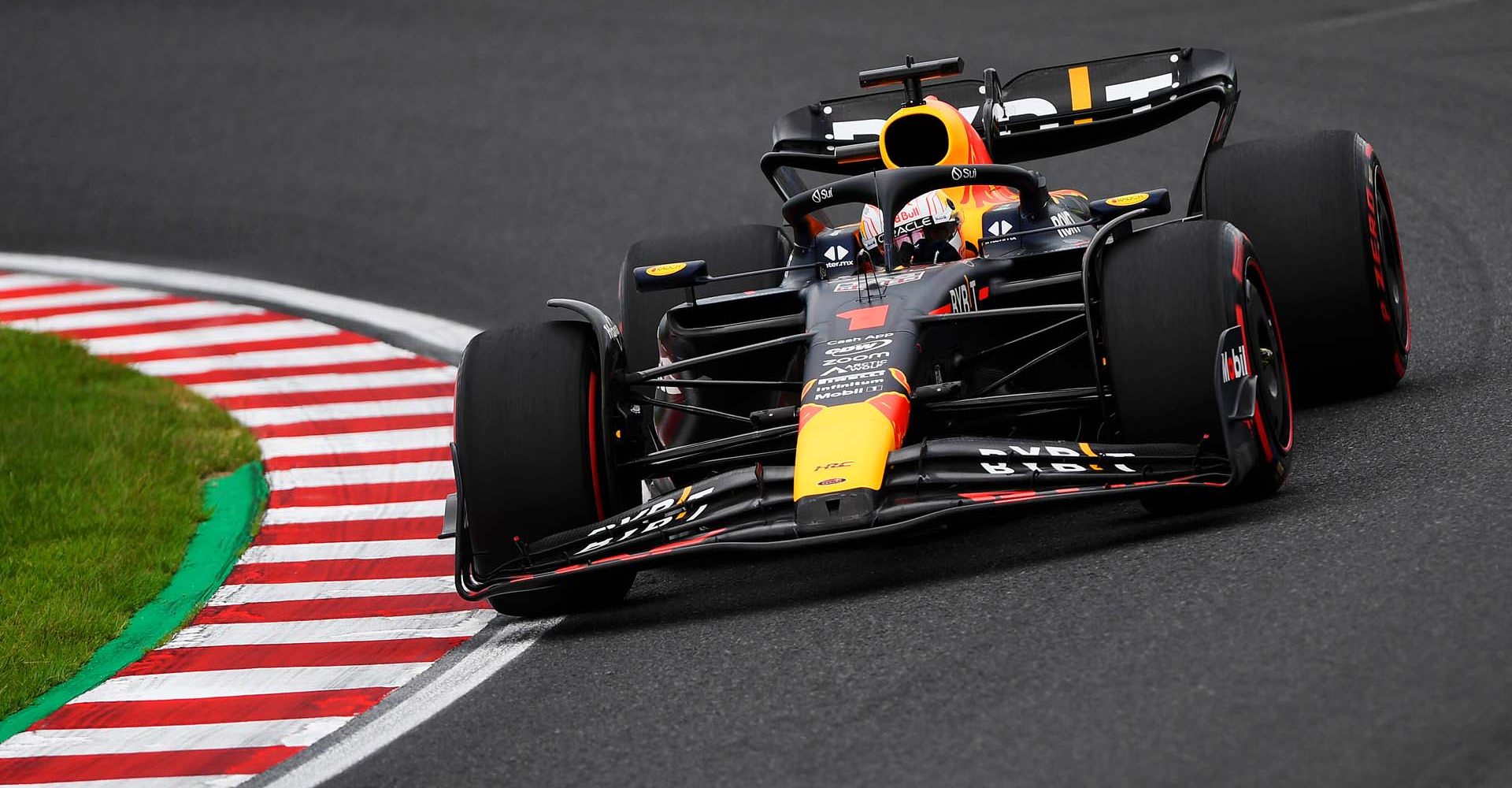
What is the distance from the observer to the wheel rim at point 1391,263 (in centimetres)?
741

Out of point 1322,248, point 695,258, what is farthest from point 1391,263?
point 695,258

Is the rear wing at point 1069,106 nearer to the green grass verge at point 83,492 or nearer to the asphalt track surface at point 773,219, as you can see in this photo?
the asphalt track surface at point 773,219

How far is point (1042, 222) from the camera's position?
720 cm

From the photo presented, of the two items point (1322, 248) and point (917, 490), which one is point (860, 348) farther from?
point (1322, 248)

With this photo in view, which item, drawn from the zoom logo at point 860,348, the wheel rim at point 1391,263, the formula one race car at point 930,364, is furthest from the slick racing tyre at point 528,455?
the wheel rim at point 1391,263

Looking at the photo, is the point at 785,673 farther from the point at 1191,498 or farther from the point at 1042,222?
the point at 1042,222

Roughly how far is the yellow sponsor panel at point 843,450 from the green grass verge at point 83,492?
2762 millimetres

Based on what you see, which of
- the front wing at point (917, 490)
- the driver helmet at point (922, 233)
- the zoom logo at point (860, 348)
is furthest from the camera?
the driver helmet at point (922, 233)

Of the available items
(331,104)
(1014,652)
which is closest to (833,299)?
(1014,652)

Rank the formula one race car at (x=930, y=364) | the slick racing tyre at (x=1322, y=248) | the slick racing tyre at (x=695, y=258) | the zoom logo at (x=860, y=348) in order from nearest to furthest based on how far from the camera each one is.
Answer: the formula one race car at (x=930, y=364) < the zoom logo at (x=860, y=348) < the slick racing tyre at (x=1322, y=248) < the slick racing tyre at (x=695, y=258)

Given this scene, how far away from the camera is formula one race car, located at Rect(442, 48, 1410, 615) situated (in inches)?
227

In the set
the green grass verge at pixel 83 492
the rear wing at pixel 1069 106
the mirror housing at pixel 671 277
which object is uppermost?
the rear wing at pixel 1069 106

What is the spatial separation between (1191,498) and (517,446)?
2176mm

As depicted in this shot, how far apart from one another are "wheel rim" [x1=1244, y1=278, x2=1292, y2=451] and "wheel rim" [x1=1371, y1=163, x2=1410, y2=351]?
1.19 metres
